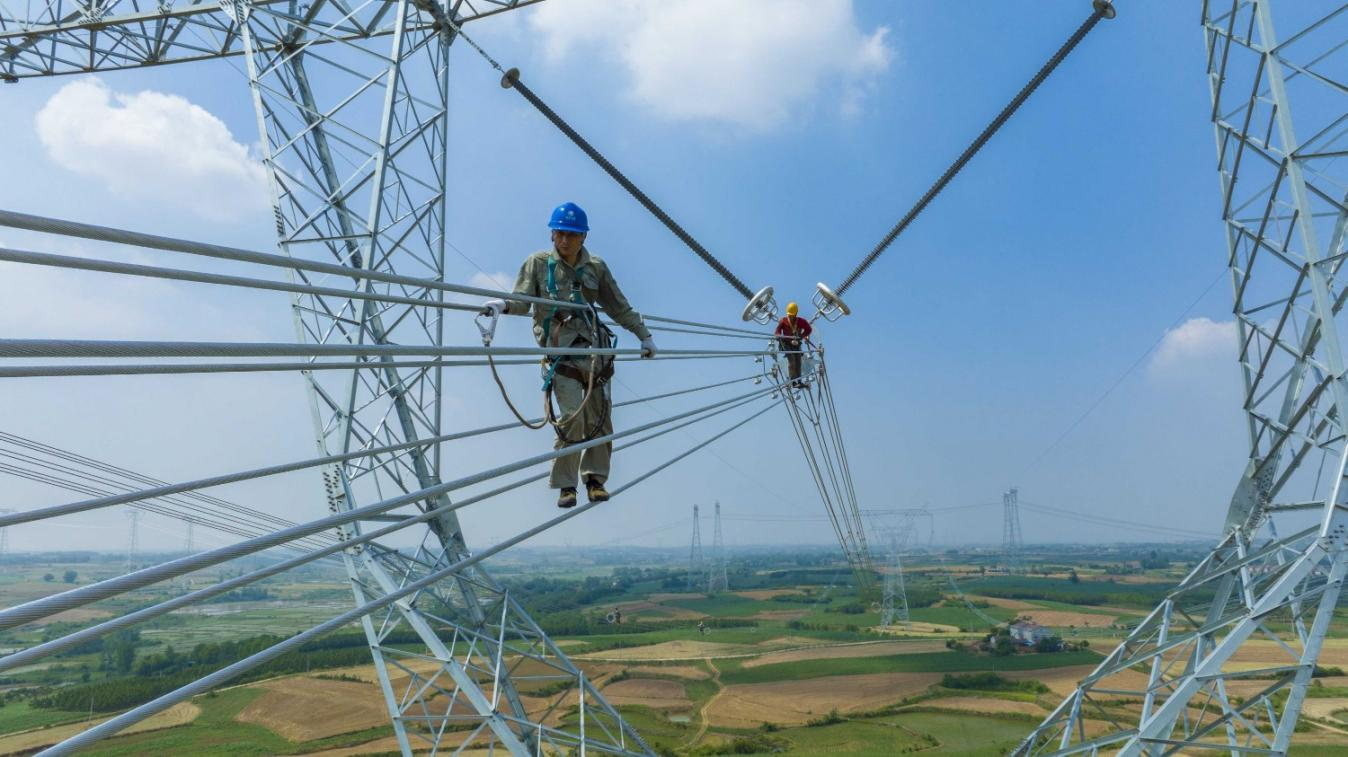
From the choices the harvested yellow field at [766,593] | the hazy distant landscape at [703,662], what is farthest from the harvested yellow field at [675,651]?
the harvested yellow field at [766,593]

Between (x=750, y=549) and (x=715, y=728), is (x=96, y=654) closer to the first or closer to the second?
(x=715, y=728)

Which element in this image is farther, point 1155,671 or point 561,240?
point 1155,671

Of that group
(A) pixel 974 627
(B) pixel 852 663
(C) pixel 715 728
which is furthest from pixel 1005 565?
(C) pixel 715 728

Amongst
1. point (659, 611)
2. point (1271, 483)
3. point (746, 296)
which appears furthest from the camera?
point (659, 611)

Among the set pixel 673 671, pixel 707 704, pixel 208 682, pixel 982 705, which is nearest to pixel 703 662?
pixel 673 671

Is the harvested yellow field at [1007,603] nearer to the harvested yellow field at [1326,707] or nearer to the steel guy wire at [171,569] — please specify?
the harvested yellow field at [1326,707]

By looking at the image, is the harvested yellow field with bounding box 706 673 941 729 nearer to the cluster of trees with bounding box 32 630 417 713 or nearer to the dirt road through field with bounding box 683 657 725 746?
the dirt road through field with bounding box 683 657 725 746
